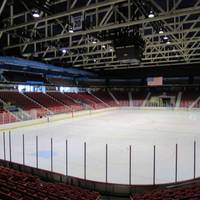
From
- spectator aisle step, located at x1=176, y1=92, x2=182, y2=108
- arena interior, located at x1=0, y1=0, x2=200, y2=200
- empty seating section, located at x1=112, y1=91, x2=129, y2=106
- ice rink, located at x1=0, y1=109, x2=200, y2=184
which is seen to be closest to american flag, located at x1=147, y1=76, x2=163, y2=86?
arena interior, located at x1=0, y1=0, x2=200, y2=200

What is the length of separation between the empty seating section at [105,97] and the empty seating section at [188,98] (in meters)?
9.26

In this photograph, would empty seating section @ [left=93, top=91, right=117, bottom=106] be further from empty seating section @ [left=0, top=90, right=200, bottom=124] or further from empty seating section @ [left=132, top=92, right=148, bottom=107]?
empty seating section @ [left=132, top=92, right=148, bottom=107]

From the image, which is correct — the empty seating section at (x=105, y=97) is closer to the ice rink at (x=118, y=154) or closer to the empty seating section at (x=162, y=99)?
the empty seating section at (x=162, y=99)

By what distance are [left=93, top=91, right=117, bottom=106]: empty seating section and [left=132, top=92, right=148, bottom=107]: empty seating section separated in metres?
3.07

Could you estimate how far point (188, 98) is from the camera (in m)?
31.9

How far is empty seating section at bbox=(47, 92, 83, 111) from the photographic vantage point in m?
24.4

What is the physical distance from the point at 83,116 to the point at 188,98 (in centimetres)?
1605

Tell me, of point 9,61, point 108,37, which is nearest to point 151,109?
point 9,61

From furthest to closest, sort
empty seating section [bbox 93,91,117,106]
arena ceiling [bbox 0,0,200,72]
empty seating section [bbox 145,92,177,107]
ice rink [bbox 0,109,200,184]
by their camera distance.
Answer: empty seating section [bbox 93,91,117,106], empty seating section [bbox 145,92,177,107], arena ceiling [bbox 0,0,200,72], ice rink [bbox 0,109,200,184]

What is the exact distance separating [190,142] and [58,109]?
1302 centimetres

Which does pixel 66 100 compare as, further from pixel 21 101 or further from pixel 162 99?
pixel 162 99

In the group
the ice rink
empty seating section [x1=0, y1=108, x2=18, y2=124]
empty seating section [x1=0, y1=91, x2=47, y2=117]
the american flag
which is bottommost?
the ice rink

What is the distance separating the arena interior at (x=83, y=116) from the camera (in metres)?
Answer: 5.99

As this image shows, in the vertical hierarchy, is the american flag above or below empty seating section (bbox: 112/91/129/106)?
above
